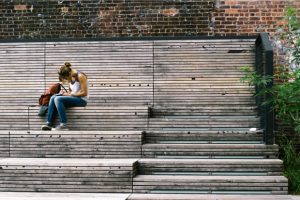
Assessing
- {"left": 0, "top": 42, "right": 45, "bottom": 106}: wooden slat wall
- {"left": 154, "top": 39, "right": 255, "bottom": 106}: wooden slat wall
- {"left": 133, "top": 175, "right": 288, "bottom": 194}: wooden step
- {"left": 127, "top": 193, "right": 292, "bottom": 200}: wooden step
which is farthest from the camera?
{"left": 0, "top": 42, "right": 45, "bottom": 106}: wooden slat wall

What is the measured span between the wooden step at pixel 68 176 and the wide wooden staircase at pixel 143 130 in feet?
0.03

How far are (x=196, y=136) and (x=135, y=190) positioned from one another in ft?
3.85

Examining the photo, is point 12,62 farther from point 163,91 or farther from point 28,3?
point 163,91

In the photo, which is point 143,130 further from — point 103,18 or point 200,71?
point 103,18

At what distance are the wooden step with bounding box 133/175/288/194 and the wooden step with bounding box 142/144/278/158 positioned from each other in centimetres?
50

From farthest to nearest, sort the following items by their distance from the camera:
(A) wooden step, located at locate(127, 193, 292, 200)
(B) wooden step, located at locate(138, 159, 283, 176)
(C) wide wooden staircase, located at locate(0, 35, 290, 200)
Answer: (B) wooden step, located at locate(138, 159, 283, 176), (C) wide wooden staircase, located at locate(0, 35, 290, 200), (A) wooden step, located at locate(127, 193, 292, 200)

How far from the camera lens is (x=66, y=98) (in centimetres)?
658

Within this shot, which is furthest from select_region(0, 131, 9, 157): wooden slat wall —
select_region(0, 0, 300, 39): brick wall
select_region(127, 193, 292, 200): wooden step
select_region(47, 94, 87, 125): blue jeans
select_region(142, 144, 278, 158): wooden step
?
select_region(0, 0, 300, 39): brick wall

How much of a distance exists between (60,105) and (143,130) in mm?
1062

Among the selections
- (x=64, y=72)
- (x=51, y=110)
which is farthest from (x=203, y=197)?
(x=64, y=72)

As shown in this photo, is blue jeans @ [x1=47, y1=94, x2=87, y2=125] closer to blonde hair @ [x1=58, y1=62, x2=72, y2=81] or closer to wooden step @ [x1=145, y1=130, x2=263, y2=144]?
blonde hair @ [x1=58, y1=62, x2=72, y2=81]

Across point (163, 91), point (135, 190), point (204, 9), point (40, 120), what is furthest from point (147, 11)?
point (135, 190)

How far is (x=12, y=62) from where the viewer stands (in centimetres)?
817

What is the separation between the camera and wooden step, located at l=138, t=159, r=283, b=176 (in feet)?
17.9
